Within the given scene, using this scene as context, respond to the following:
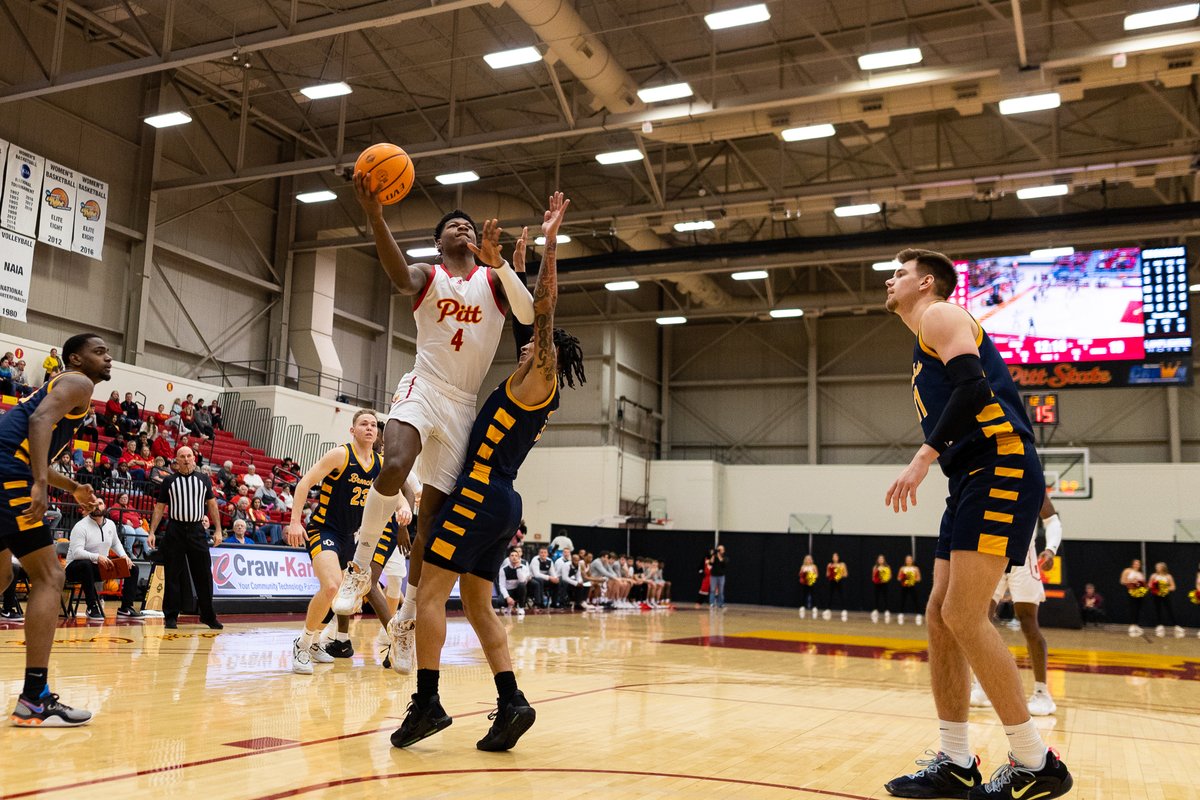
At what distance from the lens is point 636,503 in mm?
32531

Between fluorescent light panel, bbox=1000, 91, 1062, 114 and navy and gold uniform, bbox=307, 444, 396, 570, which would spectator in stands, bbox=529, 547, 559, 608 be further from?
navy and gold uniform, bbox=307, 444, 396, 570

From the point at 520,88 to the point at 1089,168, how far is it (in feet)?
41.3

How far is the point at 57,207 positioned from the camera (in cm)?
2062

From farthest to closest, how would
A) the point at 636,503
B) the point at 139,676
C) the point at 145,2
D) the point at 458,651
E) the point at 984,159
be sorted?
the point at 636,503
the point at 984,159
the point at 145,2
the point at 458,651
the point at 139,676

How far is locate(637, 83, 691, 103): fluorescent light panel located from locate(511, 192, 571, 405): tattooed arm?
13.4 m

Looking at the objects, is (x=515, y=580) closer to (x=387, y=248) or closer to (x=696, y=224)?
(x=696, y=224)

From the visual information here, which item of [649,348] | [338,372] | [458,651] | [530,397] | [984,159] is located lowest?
[458,651]

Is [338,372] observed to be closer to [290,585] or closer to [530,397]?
[290,585]

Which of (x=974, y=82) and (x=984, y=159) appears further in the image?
(x=984, y=159)

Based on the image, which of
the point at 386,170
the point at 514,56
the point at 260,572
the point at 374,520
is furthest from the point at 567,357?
the point at 514,56

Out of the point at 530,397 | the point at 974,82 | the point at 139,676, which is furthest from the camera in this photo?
the point at 974,82

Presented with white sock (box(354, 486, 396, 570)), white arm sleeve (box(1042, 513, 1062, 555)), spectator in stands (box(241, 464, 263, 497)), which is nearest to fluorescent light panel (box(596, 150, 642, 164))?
spectator in stands (box(241, 464, 263, 497))

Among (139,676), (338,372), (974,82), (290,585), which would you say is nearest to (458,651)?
(139,676)

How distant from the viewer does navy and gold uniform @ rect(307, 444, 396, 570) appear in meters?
7.65
